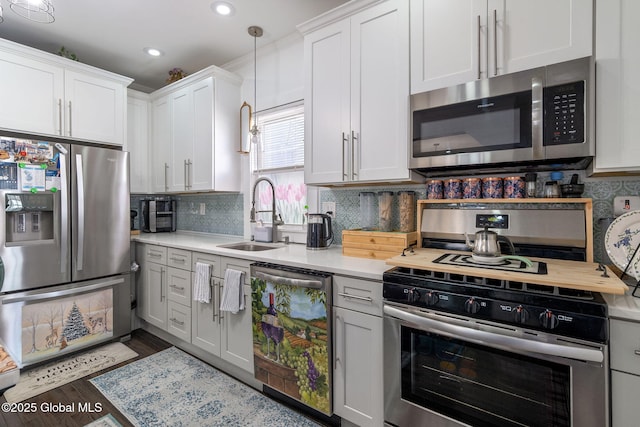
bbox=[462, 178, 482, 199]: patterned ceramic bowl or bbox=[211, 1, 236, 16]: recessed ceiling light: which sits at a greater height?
bbox=[211, 1, 236, 16]: recessed ceiling light

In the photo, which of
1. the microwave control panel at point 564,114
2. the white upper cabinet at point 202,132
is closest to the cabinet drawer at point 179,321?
the white upper cabinet at point 202,132

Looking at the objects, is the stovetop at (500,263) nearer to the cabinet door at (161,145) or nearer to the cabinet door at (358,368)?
the cabinet door at (358,368)

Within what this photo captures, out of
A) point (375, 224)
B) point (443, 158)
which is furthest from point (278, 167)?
point (443, 158)

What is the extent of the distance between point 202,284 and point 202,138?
146 centimetres

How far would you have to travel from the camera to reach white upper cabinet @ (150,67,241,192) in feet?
9.66

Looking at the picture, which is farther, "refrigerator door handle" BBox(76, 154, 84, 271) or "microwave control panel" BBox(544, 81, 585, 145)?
"refrigerator door handle" BBox(76, 154, 84, 271)

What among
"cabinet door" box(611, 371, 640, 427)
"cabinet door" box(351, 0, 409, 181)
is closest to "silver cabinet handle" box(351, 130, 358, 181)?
"cabinet door" box(351, 0, 409, 181)

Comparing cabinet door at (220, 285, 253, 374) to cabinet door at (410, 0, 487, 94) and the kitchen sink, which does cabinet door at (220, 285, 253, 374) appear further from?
cabinet door at (410, 0, 487, 94)

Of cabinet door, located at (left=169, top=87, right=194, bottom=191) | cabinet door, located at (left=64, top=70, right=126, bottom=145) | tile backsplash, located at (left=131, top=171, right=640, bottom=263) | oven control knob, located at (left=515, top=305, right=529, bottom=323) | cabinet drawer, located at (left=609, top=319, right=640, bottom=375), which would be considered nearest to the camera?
cabinet drawer, located at (left=609, top=319, right=640, bottom=375)

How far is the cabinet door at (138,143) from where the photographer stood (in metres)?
3.52

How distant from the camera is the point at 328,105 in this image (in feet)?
6.91

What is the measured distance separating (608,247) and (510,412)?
838 millimetres

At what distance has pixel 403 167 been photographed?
1.82 m

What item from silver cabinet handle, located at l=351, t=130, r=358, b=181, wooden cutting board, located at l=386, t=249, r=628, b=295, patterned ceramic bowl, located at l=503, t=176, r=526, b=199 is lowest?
wooden cutting board, located at l=386, t=249, r=628, b=295
